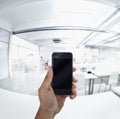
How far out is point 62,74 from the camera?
1.06 feet

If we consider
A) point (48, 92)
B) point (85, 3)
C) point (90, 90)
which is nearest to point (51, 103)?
point (48, 92)

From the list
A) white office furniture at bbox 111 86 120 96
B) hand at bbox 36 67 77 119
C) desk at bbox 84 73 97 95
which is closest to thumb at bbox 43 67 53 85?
hand at bbox 36 67 77 119

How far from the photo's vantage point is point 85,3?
32 cm

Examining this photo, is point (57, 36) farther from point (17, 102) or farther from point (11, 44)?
point (17, 102)

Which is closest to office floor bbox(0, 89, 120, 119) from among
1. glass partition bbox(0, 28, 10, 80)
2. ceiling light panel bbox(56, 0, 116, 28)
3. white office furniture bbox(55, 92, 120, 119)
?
white office furniture bbox(55, 92, 120, 119)

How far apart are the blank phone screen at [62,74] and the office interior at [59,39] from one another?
0.08 feet

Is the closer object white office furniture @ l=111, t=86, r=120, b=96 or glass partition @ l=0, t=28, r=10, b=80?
glass partition @ l=0, t=28, r=10, b=80

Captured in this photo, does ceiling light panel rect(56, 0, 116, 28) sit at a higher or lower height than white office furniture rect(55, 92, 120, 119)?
higher

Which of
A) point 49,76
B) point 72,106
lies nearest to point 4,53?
point 49,76

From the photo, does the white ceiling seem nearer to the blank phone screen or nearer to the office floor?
the blank phone screen

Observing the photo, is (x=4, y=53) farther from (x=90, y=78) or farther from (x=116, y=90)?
Result: (x=116, y=90)

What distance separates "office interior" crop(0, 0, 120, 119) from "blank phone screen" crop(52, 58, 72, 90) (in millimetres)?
25

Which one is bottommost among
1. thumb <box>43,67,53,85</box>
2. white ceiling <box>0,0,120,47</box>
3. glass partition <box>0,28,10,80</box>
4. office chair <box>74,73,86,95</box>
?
office chair <box>74,73,86,95</box>

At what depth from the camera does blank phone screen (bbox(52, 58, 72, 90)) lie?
12.5 inches
